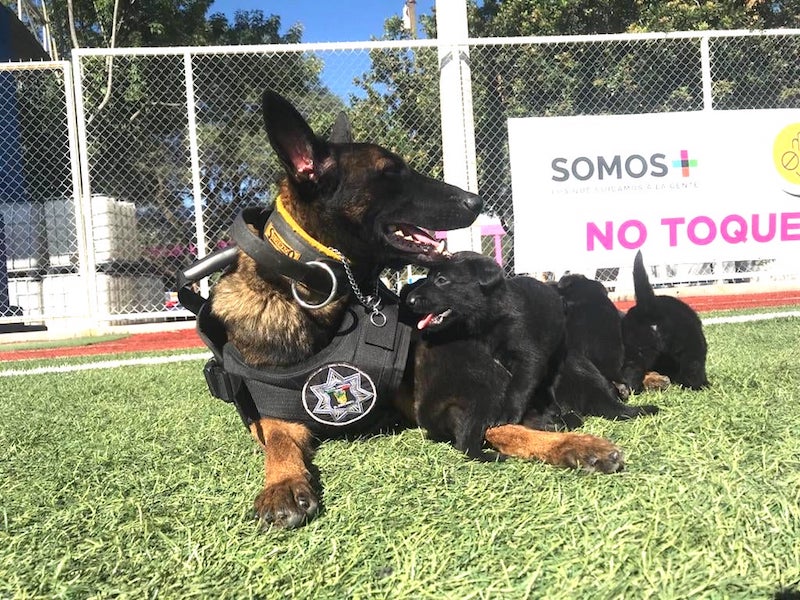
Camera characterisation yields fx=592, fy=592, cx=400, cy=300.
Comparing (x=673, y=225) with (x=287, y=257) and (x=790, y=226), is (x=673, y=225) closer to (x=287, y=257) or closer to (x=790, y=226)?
(x=790, y=226)

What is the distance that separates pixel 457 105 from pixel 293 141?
5.30 metres

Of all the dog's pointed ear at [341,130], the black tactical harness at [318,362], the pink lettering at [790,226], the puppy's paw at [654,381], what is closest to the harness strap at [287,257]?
the black tactical harness at [318,362]

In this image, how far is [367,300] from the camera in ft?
7.70

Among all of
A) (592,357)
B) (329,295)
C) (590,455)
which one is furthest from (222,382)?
(592,357)

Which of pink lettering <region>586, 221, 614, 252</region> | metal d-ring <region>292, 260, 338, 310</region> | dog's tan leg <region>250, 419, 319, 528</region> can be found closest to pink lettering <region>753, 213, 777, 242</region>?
pink lettering <region>586, 221, 614, 252</region>

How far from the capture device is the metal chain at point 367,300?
2.24m

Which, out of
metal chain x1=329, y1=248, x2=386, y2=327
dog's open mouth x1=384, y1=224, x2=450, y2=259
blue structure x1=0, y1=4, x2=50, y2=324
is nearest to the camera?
metal chain x1=329, y1=248, x2=386, y2=327

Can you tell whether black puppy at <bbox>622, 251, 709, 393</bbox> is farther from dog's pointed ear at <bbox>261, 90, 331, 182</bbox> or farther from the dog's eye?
dog's pointed ear at <bbox>261, 90, 331, 182</bbox>

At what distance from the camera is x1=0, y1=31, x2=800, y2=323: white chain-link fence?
7.70 m

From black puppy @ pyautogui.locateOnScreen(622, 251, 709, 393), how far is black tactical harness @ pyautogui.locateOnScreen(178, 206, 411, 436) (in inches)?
46.7

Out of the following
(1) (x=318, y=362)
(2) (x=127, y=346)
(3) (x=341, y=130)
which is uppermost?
(3) (x=341, y=130)

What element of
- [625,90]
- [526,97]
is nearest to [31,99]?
[526,97]

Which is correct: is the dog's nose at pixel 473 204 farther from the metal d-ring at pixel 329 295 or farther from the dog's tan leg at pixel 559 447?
the dog's tan leg at pixel 559 447

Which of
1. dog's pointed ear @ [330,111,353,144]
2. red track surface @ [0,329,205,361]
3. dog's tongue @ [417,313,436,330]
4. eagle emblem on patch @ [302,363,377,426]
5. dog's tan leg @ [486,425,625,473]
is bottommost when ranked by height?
red track surface @ [0,329,205,361]
